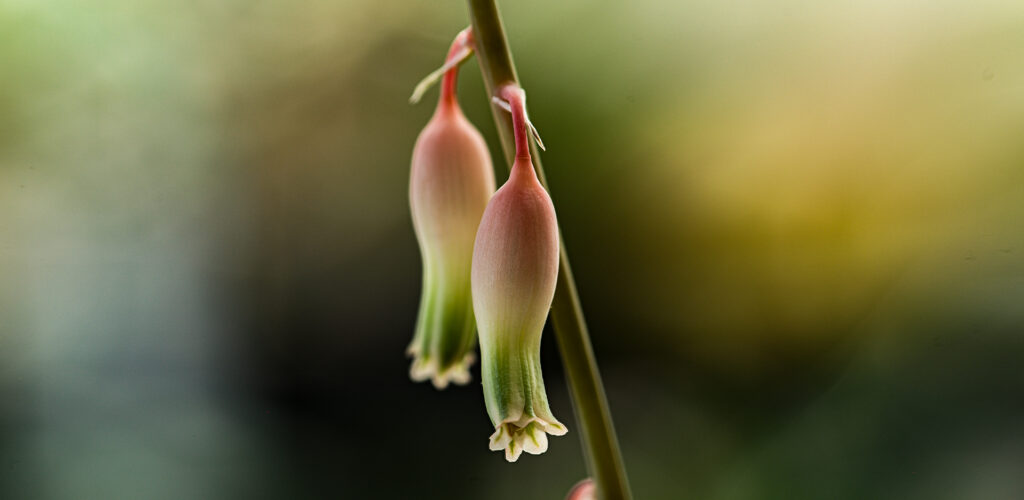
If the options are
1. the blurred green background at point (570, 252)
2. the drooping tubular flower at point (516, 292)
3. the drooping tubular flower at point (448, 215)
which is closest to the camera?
the drooping tubular flower at point (516, 292)

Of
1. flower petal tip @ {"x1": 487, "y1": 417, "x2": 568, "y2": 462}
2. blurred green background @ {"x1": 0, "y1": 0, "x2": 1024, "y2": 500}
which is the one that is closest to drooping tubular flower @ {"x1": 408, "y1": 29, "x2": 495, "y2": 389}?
flower petal tip @ {"x1": 487, "y1": 417, "x2": 568, "y2": 462}

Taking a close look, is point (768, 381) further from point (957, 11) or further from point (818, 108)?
point (957, 11)

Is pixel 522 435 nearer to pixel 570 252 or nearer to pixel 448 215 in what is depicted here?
pixel 448 215

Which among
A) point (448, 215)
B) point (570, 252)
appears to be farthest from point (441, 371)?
point (570, 252)

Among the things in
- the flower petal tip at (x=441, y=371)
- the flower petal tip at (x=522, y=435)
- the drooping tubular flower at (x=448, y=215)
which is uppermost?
the drooping tubular flower at (x=448, y=215)

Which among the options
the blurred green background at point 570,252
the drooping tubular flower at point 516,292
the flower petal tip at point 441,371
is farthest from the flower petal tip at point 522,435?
the blurred green background at point 570,252

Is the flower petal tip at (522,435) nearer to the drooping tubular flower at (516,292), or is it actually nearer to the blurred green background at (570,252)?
the drooping tubular flower at (516,292)

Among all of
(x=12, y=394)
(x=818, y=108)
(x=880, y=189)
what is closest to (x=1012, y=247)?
(x=880, y=189)
